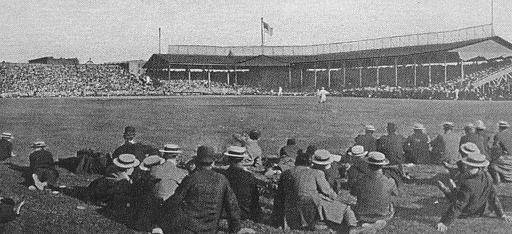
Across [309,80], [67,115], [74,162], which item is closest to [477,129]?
[74,162]

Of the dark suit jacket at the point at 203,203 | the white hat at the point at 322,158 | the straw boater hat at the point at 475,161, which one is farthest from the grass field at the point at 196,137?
the dark suit jacket at the point at 203,203

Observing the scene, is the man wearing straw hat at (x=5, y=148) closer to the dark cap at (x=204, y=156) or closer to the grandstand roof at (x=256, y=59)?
the dark cap at (x=204, y=156)

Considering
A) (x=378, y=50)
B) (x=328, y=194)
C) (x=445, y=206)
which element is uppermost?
(x=378, y=50)

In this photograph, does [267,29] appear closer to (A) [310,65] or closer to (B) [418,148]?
(A) [310,65]

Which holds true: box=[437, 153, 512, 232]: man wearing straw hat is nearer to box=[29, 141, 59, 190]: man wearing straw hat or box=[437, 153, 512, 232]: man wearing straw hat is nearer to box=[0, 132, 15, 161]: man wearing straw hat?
box=[29, 141, 59, 190]: man wearing straw hat

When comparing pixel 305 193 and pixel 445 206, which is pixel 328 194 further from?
pixel 445 206

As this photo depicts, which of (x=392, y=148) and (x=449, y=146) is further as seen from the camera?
(x=449, y=146)

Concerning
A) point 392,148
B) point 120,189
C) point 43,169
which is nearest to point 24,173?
point 43,169
